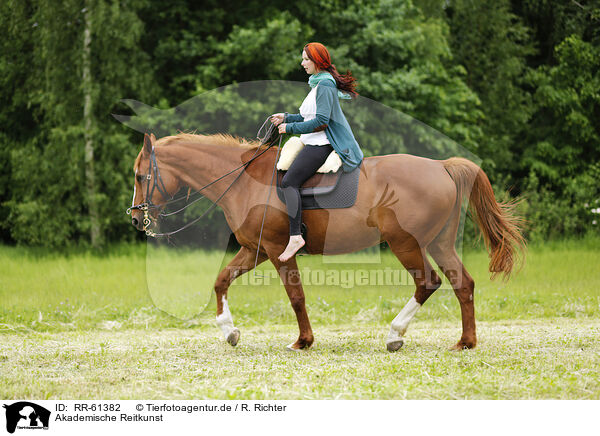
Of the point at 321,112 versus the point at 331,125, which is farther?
the point at 331,125

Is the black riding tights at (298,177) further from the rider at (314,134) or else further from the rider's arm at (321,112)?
the rider's arm at (321,112)

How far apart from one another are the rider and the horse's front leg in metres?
0.16

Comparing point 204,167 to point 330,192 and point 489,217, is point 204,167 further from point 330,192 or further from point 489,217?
point 489,217

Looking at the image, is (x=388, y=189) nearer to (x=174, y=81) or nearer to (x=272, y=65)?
(x=272, y=65)

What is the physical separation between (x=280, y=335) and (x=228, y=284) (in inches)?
52.8

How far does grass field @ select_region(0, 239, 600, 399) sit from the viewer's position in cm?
451

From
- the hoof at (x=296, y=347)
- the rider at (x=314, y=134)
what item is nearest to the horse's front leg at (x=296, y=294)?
the hoof at (x=296, y=347)

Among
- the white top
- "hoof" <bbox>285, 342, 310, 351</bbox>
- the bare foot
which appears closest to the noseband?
the bare foot

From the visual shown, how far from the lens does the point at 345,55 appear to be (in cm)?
1520

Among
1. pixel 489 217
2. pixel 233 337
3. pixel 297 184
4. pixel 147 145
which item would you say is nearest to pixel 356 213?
pixel 297 184

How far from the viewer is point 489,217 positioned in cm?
630

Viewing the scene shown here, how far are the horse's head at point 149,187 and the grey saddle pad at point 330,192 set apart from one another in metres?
1.18
